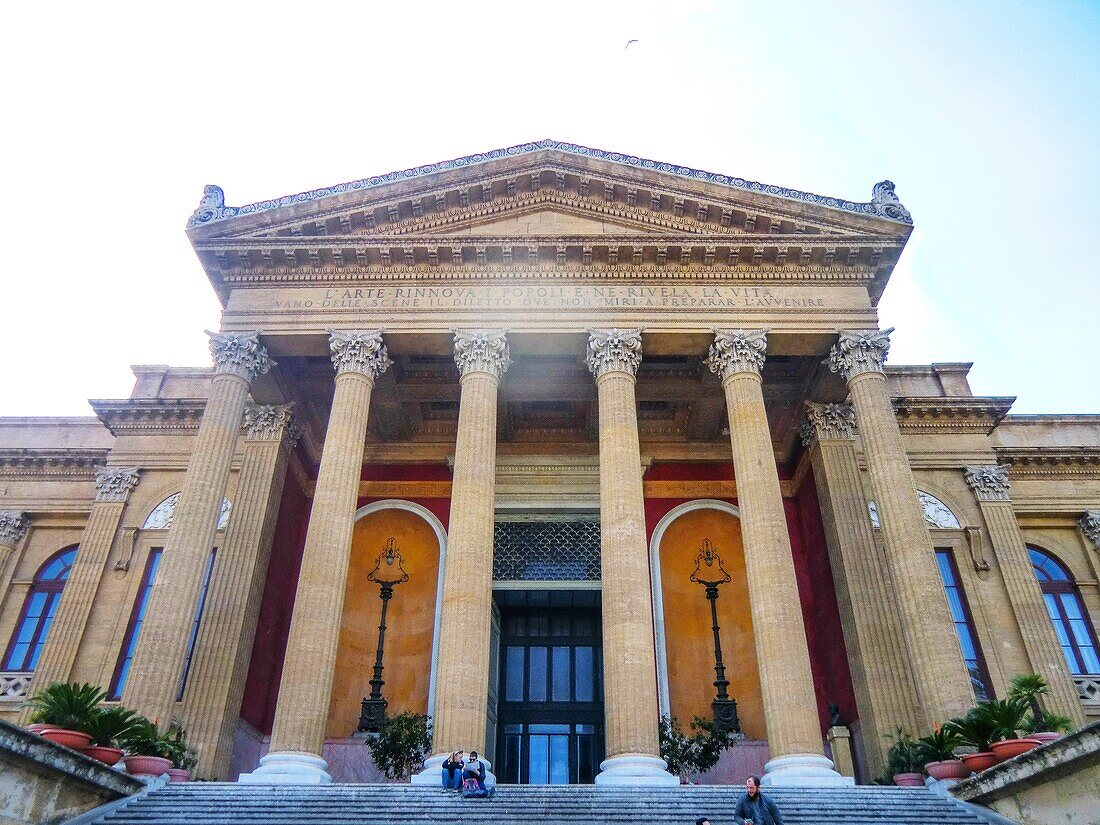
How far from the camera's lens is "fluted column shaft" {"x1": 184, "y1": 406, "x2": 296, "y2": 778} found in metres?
16.5

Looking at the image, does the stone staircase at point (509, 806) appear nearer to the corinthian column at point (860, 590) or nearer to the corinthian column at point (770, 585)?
the corinthian column at point (770, 585)

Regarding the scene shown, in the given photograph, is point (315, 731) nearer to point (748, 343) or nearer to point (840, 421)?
point (748, 343)

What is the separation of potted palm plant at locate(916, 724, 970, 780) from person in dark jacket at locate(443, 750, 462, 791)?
24.3 feet

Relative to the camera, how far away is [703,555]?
2241cm

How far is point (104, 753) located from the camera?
11.7 m

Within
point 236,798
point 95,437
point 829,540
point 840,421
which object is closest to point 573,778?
point 829,540

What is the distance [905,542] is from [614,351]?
7089mm

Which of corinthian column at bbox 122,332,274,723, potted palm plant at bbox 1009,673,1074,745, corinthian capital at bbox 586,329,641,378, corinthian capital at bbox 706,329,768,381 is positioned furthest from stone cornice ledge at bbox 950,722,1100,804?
corinthian column at bbox 122,332,274,723

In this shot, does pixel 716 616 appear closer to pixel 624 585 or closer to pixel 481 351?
pixel 624 585

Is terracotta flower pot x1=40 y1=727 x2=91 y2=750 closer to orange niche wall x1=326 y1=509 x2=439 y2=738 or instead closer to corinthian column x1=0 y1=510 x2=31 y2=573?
orange niche wall x1=326 y1=509 x2=439 y2=738

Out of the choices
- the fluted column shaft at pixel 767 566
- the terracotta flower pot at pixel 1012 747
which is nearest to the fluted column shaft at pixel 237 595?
the fluted column shaft at pixel 767 566

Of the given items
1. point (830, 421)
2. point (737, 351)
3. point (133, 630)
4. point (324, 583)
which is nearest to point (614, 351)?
point (737, 351)

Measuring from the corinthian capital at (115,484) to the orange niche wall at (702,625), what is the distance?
14.9 meters

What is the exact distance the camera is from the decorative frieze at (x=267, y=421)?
20.2m
